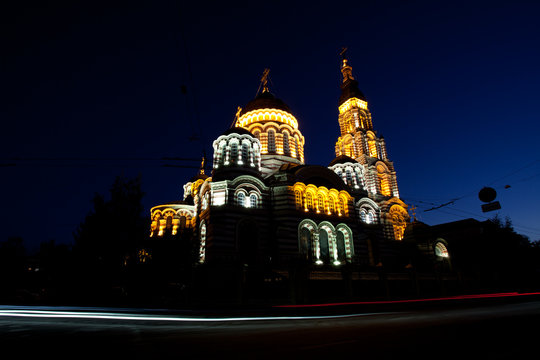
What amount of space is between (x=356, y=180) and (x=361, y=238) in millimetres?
8587

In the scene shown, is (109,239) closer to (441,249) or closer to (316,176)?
(316,176)

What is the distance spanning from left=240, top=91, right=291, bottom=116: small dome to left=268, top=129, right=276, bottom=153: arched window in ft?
12.9

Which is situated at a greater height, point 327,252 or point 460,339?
point 327,252

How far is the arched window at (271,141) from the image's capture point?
35.2 metres

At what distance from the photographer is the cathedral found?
1736 centimetres

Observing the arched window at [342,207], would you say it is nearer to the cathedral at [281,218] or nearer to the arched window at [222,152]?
the cathedral at [281,218]

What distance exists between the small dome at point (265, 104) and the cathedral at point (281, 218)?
0.15 m

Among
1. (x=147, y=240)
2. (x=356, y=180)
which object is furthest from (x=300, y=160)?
(x=147, y=240)

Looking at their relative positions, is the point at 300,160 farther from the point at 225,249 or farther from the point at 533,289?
the point at 533,289

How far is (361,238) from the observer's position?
2975 cm

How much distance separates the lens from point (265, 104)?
124ft

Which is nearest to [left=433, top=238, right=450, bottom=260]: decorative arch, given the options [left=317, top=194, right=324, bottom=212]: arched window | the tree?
[left=317, top=194, right=324, bottom=212]: arched window

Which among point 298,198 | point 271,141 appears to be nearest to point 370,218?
point 298,198
